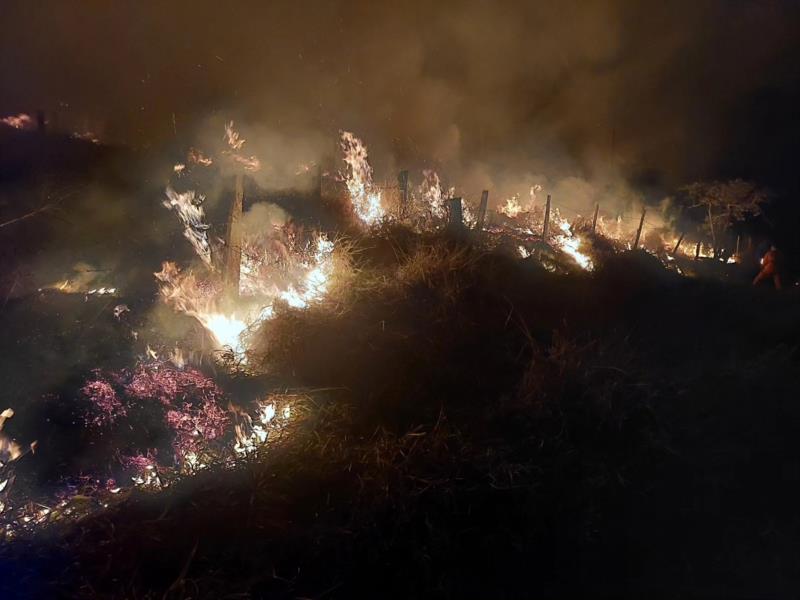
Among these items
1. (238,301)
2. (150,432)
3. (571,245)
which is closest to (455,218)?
(238,301)

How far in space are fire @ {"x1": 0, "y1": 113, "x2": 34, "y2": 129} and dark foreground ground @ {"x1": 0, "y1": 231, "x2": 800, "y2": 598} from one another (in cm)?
1423

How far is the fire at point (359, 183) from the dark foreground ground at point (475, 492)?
706 centimetres

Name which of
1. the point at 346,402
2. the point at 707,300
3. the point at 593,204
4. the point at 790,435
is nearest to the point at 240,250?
the point at 346,402

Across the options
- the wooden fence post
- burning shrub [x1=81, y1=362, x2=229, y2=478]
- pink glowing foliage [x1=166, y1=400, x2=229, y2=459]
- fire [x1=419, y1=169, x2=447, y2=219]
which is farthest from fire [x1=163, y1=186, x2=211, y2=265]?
fire [x1=419, y1=169, x2=447, y2=219]

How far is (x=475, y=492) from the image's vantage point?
5.26 meters

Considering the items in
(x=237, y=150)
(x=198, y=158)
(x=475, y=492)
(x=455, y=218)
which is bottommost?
(x=475, y=492)

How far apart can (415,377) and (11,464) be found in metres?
5.50

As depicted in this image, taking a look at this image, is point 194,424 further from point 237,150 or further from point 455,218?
point 237,150

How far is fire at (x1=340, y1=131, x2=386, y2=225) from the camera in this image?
14.6 metres

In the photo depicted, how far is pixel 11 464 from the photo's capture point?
6.42 m

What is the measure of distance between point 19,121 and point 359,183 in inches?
443

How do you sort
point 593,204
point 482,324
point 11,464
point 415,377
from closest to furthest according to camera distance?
1. point 11,464
2. point 415,377
3. point 482,324
4. point 593,204

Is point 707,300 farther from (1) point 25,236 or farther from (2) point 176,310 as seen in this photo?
(1) point 25,236

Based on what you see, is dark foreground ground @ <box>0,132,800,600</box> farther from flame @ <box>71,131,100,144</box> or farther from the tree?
the tree
